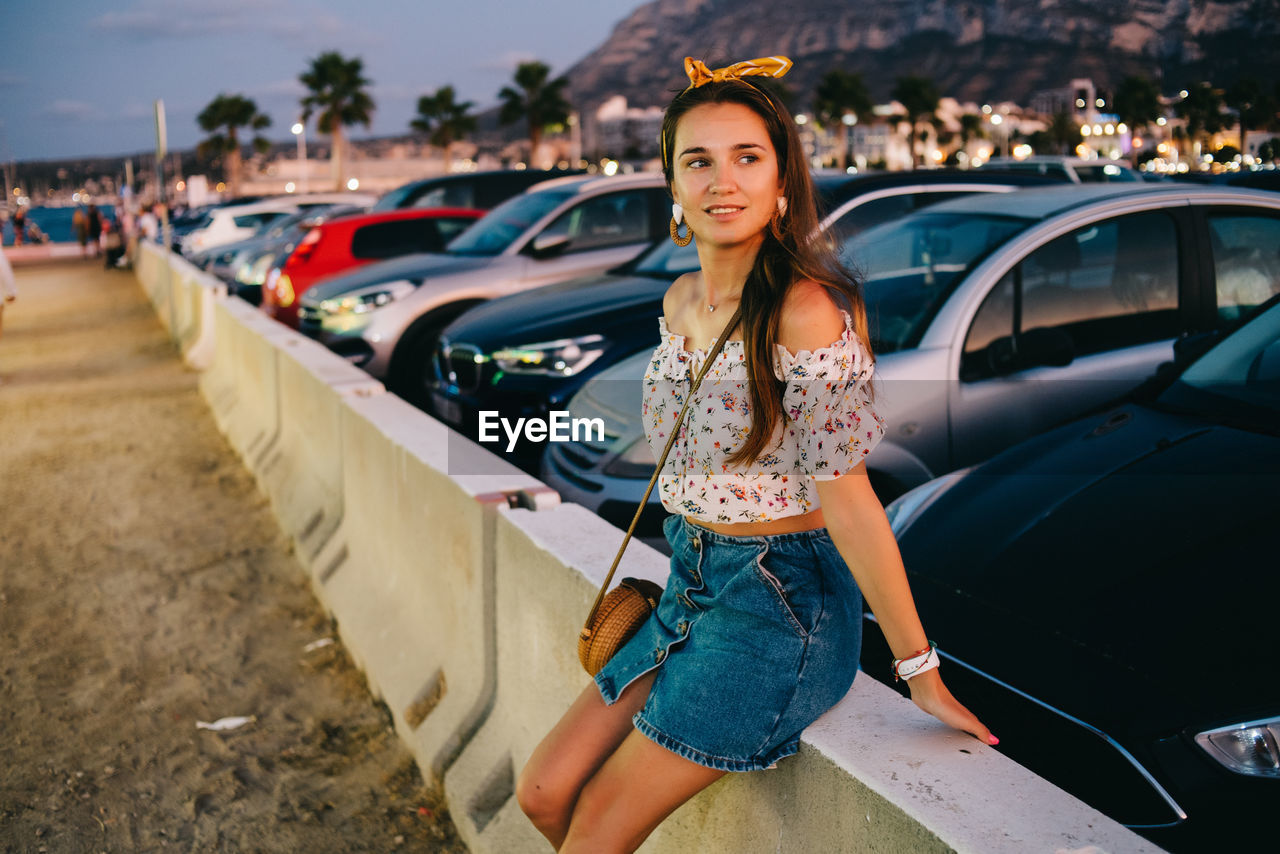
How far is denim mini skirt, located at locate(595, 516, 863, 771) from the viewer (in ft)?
6.35

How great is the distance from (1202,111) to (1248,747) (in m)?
96.9

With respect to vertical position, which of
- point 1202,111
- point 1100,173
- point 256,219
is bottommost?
point 256,219

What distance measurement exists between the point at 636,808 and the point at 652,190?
761 centimetres

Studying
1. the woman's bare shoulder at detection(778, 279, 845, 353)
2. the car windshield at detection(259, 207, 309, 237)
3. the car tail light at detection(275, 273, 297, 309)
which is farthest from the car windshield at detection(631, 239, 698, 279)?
the car windshield at detection(259, 207, 309, 237)

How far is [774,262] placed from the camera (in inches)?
82.9

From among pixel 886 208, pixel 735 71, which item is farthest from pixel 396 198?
pixel 735 71

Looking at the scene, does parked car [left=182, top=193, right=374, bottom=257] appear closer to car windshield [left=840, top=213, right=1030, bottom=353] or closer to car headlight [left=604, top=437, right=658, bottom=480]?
car windshield [left=840, top=213, right=1030, bottom=353]

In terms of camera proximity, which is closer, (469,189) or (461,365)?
(461,365)

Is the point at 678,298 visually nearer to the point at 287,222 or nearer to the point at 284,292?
the point at 284,292

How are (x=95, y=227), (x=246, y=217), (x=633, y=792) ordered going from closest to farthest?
(x=633, y=792), (x=246, y=217), (x=95, y=227)

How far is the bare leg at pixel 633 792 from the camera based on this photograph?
1.99 metres

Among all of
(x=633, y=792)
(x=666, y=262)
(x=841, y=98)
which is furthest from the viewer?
(x=841, y=98)

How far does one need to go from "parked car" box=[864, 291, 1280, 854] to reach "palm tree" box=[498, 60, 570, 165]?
71908mm

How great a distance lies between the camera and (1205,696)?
84.2 inches
